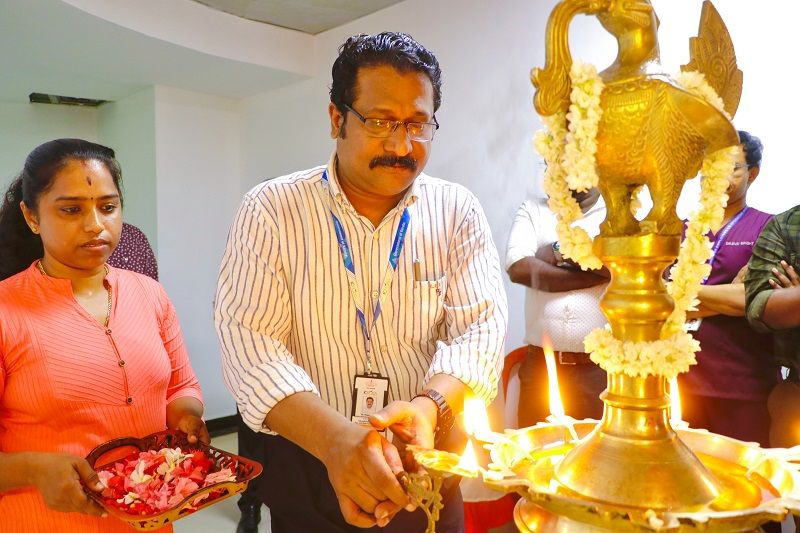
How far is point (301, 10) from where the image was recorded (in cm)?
502

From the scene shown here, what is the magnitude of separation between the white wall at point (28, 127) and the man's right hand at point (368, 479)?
693 cm

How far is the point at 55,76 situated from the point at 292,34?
7.65ft

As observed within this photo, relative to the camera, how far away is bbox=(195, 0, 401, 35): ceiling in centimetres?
485

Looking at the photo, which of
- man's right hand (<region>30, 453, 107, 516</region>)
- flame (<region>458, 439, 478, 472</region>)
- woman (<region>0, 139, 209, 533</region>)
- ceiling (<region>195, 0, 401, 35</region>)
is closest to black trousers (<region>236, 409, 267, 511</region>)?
woman (<region>0, 139, 209, 533</region>)

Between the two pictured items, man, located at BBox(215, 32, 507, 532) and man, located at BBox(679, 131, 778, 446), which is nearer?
man, located at BBox(215, 32, 507, 532)

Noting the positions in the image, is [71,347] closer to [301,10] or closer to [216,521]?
[216,521]

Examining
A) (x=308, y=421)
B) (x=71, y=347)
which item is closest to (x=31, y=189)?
(x=71, y=347)

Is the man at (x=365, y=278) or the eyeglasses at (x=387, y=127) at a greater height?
the eyeglasses at (x=387, y=127)

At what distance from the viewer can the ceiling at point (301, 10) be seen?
485cm

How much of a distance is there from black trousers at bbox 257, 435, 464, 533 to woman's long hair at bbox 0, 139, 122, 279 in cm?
124

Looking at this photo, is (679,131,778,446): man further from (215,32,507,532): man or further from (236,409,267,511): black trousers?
(236,409,267,511): black trousers

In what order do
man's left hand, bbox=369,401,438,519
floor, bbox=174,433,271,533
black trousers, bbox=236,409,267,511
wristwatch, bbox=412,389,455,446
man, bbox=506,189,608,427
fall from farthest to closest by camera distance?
floor, bbox=174,433,271,533, black trousers, bbox=236,409,267,511, man, bbox=506,189,608,427, wristwatch, bbox=412,389,455,446, man's left hand, bbox=369,401,438,519

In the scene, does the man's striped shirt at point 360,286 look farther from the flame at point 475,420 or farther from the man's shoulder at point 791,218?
the man's shoulder at point 791,218

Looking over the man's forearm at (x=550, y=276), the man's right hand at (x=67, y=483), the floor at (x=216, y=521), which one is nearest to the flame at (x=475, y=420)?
the man's right hand at (x=67, y=483)
